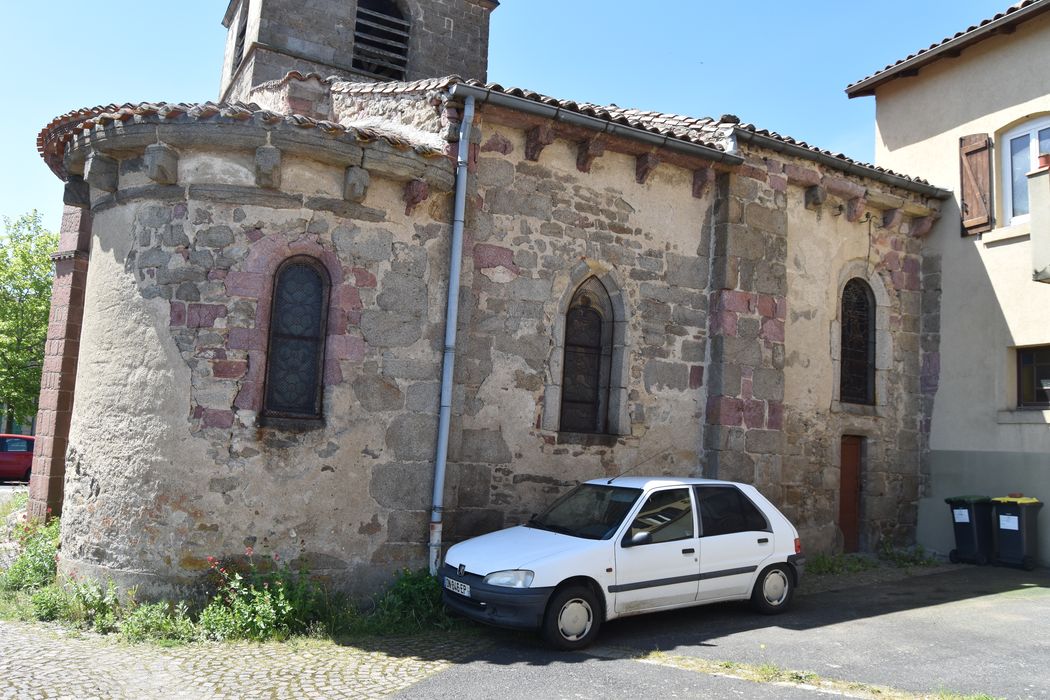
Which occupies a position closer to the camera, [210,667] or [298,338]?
[210,667]

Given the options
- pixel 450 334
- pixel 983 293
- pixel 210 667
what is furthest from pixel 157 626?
pixel 983 293

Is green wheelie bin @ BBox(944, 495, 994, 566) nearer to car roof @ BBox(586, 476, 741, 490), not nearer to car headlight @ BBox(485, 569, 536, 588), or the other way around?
car roof @ BBox(586, 476, 741, 490)

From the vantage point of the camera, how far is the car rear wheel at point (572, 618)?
20.6 ft

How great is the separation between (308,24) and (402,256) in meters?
8.07

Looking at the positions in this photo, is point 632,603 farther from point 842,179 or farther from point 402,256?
point 842,179

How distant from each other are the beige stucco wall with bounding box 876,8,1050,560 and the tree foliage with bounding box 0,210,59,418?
21790 mm

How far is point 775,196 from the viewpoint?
34.3 feet

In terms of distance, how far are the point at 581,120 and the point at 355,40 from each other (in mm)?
7517

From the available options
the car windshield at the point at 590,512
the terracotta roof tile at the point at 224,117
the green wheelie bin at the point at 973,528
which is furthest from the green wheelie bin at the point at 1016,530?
the terracotta roof tile at the point at 224,117

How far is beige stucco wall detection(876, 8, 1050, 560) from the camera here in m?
10.9

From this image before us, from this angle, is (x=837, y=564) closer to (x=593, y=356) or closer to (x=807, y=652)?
(x=593, y=356)

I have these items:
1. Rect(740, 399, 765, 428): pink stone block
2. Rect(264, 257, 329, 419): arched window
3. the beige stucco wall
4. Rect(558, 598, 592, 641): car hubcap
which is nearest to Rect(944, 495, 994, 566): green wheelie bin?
the beige stucco wall

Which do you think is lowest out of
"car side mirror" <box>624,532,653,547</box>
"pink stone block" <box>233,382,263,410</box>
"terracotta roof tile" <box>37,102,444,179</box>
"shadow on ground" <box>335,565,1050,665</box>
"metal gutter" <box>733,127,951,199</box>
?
"shadow on ground" <box>335,565,1050,665</box>

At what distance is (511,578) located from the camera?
20.8ft
